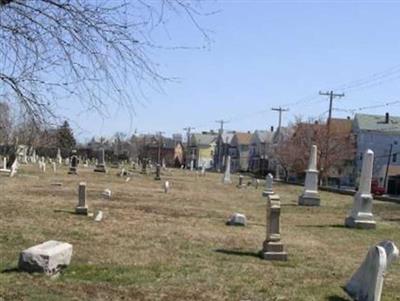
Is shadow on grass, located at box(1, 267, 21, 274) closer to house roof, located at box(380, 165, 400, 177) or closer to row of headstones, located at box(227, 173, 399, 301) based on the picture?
row of headstones, located at box(227, 173, 399, 301)

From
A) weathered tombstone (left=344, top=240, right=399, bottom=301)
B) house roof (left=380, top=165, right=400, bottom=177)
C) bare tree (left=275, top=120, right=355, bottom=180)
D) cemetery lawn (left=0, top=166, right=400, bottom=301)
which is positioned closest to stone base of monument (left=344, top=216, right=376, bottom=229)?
cemetery lawn (left=0, top=166, right=400, bottom=301)

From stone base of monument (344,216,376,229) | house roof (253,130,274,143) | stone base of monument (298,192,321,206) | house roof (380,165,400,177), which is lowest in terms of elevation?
stone base of monument (344,216,376,229)

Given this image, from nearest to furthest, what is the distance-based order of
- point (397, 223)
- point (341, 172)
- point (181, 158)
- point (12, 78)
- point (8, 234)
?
point (12, 78) < point (8, 234) < point (397, 223) < point (341, 172) < point (181, 158)

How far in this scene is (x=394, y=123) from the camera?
116062 millimetres

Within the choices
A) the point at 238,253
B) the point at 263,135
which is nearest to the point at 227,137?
the point at 263,135

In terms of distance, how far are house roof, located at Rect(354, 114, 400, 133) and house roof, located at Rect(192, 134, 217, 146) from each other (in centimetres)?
7728

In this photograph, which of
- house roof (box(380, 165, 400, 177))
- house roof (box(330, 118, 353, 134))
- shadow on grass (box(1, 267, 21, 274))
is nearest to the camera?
shadow on grass (box(1, 267, 21, 274))

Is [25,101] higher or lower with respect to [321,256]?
higher

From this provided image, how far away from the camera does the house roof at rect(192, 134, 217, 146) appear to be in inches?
7474

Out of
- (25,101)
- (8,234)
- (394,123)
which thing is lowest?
(8,234)

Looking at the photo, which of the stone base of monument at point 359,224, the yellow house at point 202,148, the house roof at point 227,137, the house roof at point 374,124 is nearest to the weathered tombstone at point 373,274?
the stone base of monument at point 359,224

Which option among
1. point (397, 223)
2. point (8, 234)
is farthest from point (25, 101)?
point (397, 223)

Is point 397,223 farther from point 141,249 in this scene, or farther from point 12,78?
point 12,78

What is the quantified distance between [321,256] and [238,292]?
4.62 meters
